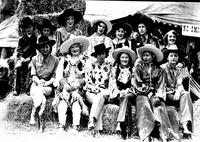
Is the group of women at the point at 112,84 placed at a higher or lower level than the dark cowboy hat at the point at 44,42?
lower

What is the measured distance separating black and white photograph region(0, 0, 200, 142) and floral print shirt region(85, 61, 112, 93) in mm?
17

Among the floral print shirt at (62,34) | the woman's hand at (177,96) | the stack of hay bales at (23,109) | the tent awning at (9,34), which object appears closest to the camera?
the woman's hand at (177,96)

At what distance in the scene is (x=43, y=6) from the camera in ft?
26.5

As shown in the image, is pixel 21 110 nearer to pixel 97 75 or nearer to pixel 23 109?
pixel 23 109

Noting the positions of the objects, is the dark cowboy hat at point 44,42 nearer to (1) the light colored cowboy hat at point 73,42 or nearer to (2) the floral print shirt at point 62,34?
(1) the light colored cowboy hat at point 73,42

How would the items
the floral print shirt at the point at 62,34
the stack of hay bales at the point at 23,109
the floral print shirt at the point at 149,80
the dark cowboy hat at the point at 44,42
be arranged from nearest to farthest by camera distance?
1. the floral print shirt at the point at 149,80
2. the stack of hay bales at the point at 23,109
3. the dark cowboy hat at the point at 44,42
4. the floral print shirt at the point at 62,34

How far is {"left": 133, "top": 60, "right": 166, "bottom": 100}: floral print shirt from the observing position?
19.1ft

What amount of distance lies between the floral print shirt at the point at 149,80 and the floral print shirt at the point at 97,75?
52cm

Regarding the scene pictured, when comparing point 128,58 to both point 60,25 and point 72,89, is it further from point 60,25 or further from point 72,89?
point 60,25

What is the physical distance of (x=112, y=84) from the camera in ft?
19.9

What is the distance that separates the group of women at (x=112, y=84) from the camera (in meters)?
5.66

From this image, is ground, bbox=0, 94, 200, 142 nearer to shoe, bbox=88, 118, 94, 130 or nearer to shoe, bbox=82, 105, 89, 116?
shoe, bbox=88, 118, 94, 130

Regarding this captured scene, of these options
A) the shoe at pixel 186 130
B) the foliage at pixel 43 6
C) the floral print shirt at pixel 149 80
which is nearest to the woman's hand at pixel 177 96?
the floral print shirt at pixel 149 80

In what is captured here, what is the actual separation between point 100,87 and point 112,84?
0.22 metres
